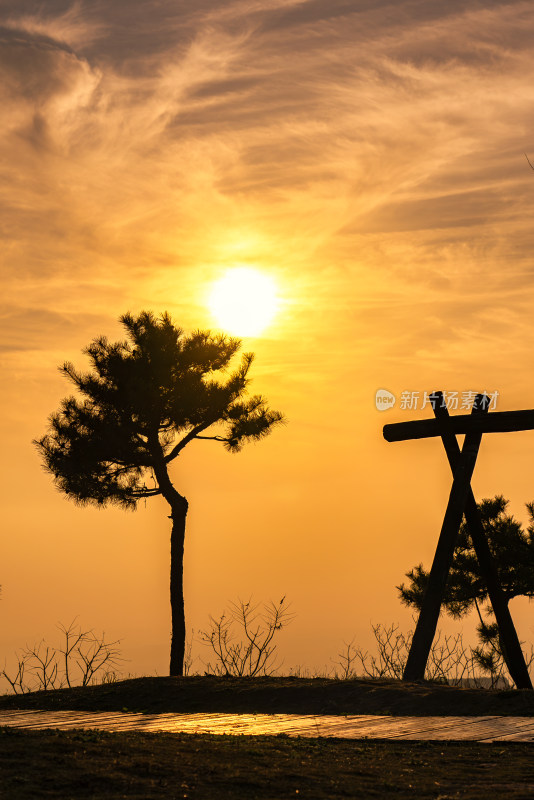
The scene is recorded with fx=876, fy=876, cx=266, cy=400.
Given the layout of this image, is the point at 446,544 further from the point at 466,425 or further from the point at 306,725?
the point at 306,725

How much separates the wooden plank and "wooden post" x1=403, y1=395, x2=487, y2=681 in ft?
0.47

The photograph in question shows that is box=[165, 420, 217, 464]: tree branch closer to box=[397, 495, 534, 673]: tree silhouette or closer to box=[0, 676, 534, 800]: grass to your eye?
box=[397, 495, 534, 673]: tree silhouette

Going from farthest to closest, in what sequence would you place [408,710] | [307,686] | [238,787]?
1. [307,686]
2. [408,710]
3. [238,787]

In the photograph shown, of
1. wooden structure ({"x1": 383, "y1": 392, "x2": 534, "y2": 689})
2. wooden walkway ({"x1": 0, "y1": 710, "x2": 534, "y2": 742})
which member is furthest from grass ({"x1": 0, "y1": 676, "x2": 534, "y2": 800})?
wooden structure ({"x1": 383, "y1": 392, "x2": 534, "y2": 689})

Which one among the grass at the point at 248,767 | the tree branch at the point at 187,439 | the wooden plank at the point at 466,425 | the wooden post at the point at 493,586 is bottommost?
the grass at the point at 248,767

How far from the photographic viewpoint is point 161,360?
666 inches

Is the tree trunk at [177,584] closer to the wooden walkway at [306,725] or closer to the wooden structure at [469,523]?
the wooden structure at [469,523]

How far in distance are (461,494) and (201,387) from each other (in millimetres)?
6580

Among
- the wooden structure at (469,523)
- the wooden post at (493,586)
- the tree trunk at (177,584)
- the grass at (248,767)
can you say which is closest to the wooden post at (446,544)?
the wooden structure at (469,523)

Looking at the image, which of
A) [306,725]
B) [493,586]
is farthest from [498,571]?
[306,725]

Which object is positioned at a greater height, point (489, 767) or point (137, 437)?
point (137, 437)

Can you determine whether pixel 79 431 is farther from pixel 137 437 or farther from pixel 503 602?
pixel 503 602

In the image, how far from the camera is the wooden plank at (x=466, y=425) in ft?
40.4

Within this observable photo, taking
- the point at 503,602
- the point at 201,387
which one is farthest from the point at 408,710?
the point at 201,387
